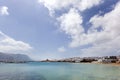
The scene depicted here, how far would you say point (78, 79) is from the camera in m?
45.7

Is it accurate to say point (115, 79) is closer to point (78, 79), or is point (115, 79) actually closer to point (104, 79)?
point (104, 79)

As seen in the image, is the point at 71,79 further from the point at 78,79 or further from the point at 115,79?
the point at 115,79

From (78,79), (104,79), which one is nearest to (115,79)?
(104,79)

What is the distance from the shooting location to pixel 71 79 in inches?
1799

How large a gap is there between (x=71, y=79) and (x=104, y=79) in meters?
8.25

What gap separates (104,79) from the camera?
45.8 metres

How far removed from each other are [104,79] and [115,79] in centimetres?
263

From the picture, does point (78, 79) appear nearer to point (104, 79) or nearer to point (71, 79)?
point (71, 79)

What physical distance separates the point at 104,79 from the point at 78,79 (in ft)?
21.3

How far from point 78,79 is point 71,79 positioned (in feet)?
5.73

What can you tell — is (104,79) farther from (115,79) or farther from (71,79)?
(71,79)

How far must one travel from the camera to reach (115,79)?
45.2 meters

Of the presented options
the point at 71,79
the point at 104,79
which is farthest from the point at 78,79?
the point at 104,79
